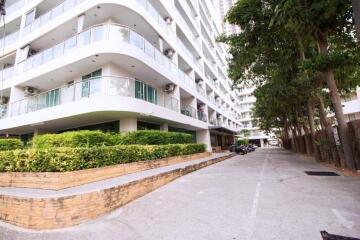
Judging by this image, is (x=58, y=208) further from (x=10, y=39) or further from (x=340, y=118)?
(x=10, y=39)

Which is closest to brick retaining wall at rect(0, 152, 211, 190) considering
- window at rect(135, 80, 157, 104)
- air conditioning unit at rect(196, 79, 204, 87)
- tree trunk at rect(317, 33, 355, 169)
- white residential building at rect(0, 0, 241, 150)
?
white residential building at rect(0, 0, 241, 150)

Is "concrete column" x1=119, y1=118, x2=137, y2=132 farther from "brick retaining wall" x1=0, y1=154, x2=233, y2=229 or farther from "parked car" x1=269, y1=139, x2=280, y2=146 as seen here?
"parked car" x1=269, y1=139, x2=280, y2=146

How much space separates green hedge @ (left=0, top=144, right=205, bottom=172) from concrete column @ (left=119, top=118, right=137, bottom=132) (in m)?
4.28

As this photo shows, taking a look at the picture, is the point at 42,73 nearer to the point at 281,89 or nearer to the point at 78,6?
the point at 78,6

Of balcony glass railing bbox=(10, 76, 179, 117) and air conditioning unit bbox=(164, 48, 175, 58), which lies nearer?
balcony glass railing bbox=(10, 76, 179, 117)

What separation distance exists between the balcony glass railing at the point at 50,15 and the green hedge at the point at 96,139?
33.4ft

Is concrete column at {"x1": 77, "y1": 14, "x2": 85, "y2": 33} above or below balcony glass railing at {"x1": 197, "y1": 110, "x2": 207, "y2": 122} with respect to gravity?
above

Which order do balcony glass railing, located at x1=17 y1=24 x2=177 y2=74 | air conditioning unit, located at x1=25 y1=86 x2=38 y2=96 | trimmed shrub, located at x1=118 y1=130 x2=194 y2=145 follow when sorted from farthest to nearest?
air conditioning unit, located at x1=25 y1=86 x2=38 y2=96 → balcony glass railing, located at x1=17 y1=24 x2=177 y2=74 → trimmed shrub, located at x1=118 y1=130 x2=194 y2=145

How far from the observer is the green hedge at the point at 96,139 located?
9922mm

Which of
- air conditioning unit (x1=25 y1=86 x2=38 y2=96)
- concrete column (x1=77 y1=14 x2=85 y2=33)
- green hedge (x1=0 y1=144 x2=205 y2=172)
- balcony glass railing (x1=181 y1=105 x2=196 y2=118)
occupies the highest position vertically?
concrete column (x1=77 y1=14 x2=85 y2=33)

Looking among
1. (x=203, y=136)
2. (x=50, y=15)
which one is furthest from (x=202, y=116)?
(x=50, y=15)

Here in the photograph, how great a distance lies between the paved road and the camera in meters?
4.54

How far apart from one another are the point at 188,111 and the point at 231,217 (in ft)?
61.8

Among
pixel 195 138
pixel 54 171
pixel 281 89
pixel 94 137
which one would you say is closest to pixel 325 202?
pixel 54 171
